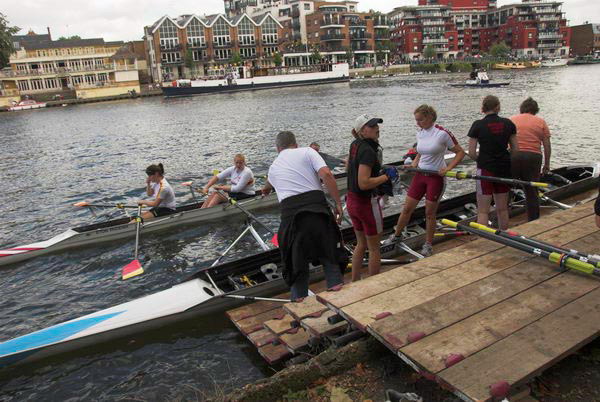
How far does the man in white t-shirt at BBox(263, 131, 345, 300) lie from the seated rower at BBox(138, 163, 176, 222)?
20.9 ft

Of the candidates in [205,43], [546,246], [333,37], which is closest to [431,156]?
[546,246]

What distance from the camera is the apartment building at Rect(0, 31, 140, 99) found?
3359 inches

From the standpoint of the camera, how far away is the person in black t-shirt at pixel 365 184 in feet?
18.4

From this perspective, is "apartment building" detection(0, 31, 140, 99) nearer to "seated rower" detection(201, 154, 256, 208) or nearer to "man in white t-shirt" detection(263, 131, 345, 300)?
"seated rower" detection(201, 154, 256, 208)

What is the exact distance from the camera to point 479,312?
4344 millimetres

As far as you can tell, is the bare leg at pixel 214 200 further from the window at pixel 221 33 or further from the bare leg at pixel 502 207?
the window at pixel 221 33

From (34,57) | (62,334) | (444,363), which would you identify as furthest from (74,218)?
(34,57)

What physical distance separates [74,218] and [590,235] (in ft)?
49.3

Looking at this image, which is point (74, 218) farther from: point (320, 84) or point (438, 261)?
point (320, 84)

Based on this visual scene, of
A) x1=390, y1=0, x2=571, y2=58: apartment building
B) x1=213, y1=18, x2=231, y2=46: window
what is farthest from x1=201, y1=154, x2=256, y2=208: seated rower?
x1=390, y1=0, x2=571, y2=58: apartment building

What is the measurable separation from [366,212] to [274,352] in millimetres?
2152

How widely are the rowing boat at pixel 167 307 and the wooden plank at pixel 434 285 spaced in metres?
2.69

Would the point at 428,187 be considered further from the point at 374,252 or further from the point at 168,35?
the point at 168,35

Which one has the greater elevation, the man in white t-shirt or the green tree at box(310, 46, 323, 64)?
the green tree at box(310, 46, 323, 64)
